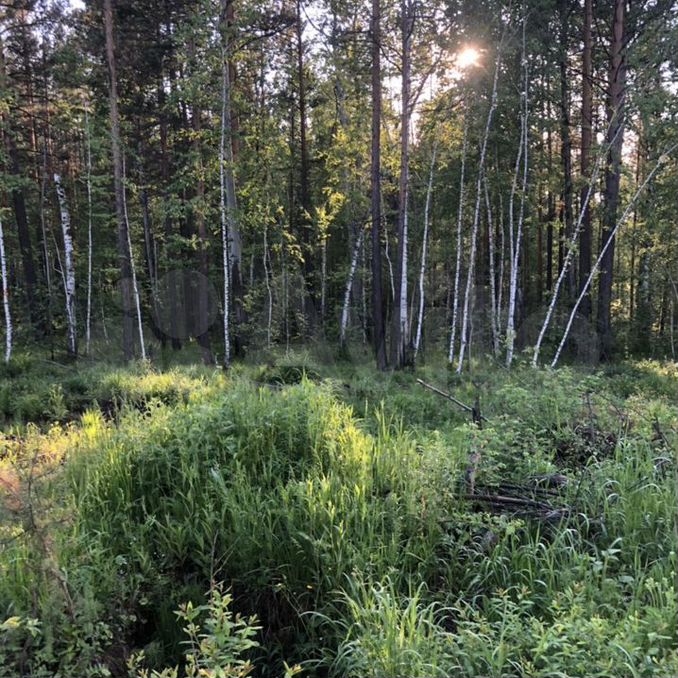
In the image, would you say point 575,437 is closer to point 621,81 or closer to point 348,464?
point 348,464

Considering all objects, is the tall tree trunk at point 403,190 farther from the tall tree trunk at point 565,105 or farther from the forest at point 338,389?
the tall tree trunk at point 565,105

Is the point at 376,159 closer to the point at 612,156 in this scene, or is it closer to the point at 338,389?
the point at 612,156

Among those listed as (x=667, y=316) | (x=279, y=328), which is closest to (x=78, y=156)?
(x=279, y=328)

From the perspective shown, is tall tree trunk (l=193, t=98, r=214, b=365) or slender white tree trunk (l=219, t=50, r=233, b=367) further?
tall tree trunk (l=193, t=98, r=214, b=365)

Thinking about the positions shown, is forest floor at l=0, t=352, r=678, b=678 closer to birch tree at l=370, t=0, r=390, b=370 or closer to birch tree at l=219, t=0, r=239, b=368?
birch tree at l=219, t=0, r=239, b=368

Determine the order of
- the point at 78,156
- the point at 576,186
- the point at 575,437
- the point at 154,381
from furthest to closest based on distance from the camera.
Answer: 1. the point at 78,156
2. the point at 576,186
3. the point at 154,381
4. the point at 575,437

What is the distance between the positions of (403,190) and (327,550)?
11.5m

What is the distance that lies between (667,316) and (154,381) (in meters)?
22.7

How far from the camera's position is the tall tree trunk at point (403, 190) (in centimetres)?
1209

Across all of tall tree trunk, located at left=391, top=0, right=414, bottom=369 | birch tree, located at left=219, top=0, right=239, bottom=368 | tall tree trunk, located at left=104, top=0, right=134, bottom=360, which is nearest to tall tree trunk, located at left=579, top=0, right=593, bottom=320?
tall tree trunk, located at left=391, top=0, right=414, bottom=369

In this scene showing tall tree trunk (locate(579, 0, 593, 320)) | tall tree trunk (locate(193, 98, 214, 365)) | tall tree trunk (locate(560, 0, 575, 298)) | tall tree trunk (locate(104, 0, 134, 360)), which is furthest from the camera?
tall tree trunk (locate(560, 0, 575, 298))

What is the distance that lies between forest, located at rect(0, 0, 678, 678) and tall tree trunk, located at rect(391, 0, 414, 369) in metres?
0.08

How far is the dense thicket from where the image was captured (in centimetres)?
1212

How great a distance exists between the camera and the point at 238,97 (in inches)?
512
